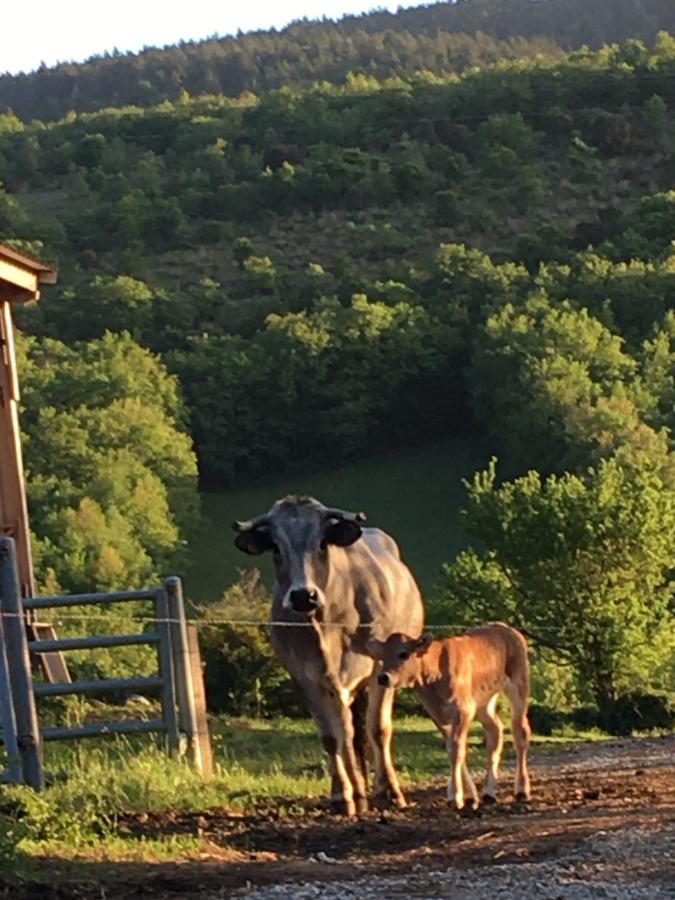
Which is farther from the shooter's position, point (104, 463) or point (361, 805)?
point (104, 463)

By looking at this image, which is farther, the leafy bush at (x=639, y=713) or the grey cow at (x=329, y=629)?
the leafy bush at (x=639, y=713)

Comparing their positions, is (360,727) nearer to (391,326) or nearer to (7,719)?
(7,719)

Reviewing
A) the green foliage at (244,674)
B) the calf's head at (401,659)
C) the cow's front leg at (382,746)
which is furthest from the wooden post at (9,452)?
the green foliage at (244,674)

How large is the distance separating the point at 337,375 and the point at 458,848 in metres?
101

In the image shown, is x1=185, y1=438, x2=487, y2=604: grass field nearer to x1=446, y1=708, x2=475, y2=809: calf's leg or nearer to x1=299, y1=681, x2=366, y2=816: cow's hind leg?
→ x1=299, y1=681, x2=366, y2=816: cow's hind leg

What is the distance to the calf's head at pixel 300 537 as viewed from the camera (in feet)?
51.8

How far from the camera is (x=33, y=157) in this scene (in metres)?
151

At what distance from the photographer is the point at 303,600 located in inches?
601

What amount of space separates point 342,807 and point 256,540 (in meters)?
2.26

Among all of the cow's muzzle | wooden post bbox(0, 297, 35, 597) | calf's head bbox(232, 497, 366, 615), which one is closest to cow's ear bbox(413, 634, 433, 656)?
the cow's muzzle

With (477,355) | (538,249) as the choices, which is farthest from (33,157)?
(477,355)

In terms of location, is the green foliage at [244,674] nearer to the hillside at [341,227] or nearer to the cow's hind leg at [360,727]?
the cow's hind leg at [360,727]

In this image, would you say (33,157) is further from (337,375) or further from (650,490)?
(650,490)

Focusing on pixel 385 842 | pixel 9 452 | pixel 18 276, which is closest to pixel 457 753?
pixel 385 842
